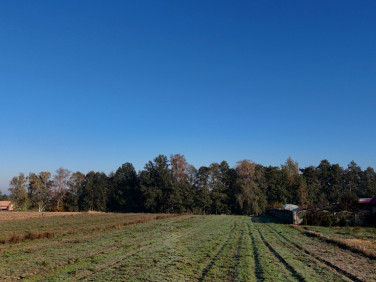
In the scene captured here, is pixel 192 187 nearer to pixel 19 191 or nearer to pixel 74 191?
pixel 74 191

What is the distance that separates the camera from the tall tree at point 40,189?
306 ft

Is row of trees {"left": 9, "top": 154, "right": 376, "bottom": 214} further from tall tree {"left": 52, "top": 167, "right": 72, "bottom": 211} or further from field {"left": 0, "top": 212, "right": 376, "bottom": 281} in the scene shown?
field {"left": 0, "top": 212, "right": 376, "bottom": 281}

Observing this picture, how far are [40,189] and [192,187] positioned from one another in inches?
2051

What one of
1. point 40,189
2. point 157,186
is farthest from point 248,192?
point 40,189

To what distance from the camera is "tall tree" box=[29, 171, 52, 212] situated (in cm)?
9319

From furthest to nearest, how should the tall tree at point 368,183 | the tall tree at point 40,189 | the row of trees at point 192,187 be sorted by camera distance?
the tall tree at point 40,189, the tall tree at point 368,183, the row of trees at point 192,187

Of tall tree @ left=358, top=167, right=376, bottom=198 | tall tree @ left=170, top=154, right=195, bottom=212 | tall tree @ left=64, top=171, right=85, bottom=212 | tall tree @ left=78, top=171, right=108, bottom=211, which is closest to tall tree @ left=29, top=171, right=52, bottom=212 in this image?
tall tree @ left=64, top=171, right=85, bottom=212

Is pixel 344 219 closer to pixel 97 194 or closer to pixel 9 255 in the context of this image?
pixel 9 255

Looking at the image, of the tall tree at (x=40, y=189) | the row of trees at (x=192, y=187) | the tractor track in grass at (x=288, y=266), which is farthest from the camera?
the tall tree at (x=40, y=189)

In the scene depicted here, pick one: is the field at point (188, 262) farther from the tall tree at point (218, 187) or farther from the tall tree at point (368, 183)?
the tall tree at point (368, 183)

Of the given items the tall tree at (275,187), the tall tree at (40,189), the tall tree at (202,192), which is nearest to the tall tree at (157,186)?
the tall tree at (202,192)

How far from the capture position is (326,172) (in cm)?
9444

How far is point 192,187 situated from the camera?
286ft

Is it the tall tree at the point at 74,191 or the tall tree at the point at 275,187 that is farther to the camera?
the tall tree at the point at 74,191
